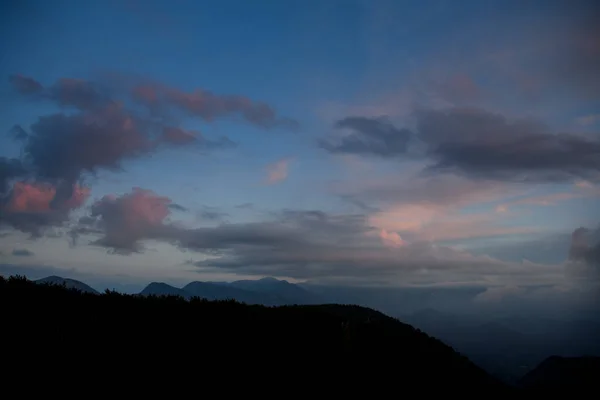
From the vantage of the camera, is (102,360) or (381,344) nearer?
(102,360)

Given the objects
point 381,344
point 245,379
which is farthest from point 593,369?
point 245,379

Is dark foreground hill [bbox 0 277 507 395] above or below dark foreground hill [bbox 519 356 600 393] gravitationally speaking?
above

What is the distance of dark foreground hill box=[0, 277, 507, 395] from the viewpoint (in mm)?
13086

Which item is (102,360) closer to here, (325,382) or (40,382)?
(40,382)

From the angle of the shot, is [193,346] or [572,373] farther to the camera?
[572,373]

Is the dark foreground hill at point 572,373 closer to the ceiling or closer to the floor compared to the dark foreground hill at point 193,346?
closer to the floor

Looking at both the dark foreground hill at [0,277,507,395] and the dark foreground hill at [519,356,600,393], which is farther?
the dark foreground hill at [519,356,600,393]

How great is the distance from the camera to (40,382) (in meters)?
11.6

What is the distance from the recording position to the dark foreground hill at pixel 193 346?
42.9ft

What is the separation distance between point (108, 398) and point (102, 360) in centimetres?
172

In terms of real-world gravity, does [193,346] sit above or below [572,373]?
above

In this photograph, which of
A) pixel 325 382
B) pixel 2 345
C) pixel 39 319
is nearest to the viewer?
pixel 2 345

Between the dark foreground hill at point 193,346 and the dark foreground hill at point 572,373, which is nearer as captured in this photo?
the dark foreground hill at point 193,346

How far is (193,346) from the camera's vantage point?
15414mm
